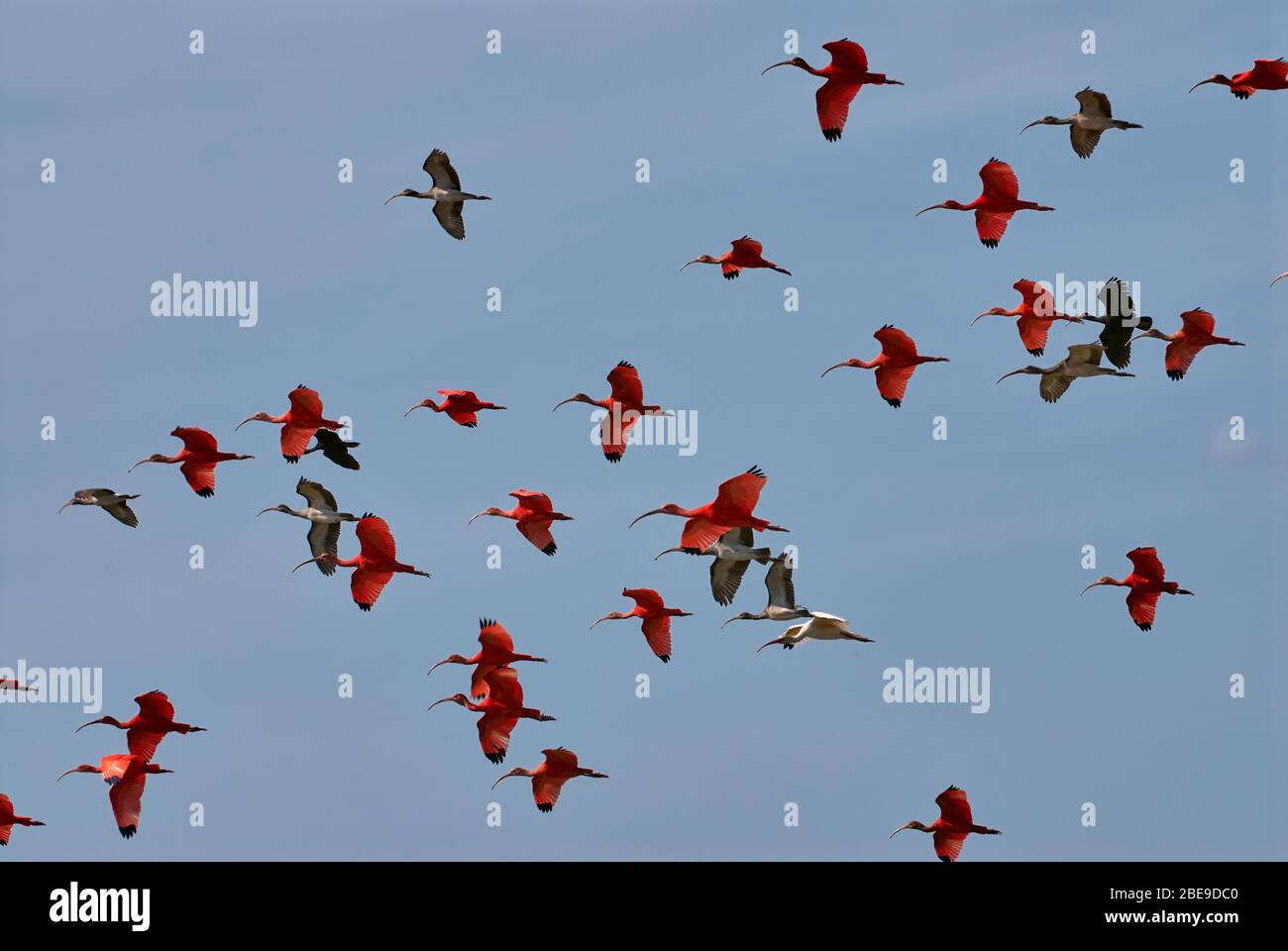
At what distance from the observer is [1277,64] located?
50.2m

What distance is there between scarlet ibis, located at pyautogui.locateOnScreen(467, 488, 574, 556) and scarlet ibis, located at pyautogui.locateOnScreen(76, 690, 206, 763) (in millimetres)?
7423

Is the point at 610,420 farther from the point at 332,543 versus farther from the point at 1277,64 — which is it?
the point at 1277,64

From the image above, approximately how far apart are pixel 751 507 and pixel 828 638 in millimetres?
2971

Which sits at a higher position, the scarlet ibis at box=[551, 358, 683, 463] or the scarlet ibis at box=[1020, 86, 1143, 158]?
the scarlet ibis at box=[1020, 86, 1143, 158]

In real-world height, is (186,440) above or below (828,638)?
above

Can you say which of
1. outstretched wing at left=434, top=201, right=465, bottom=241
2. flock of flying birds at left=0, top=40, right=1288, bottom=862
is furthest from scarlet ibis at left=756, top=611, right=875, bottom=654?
outstretched wing at left=434, top=201, right=465, bottom=241

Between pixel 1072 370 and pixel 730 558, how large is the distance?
31.7 ft

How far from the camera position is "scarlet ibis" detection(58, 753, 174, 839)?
1917 inches

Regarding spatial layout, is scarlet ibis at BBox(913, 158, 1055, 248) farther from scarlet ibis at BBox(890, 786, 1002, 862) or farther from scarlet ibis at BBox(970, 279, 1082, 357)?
scarlet ibis at BBox(890, 786, 1002, 862)

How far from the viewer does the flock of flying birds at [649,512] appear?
4925 cm

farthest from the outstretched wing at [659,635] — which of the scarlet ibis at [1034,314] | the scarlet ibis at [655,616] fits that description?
the scarlet ibis at [1034,314]

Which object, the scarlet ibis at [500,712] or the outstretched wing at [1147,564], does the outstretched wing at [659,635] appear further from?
the outstretched wing at [1147,564]
